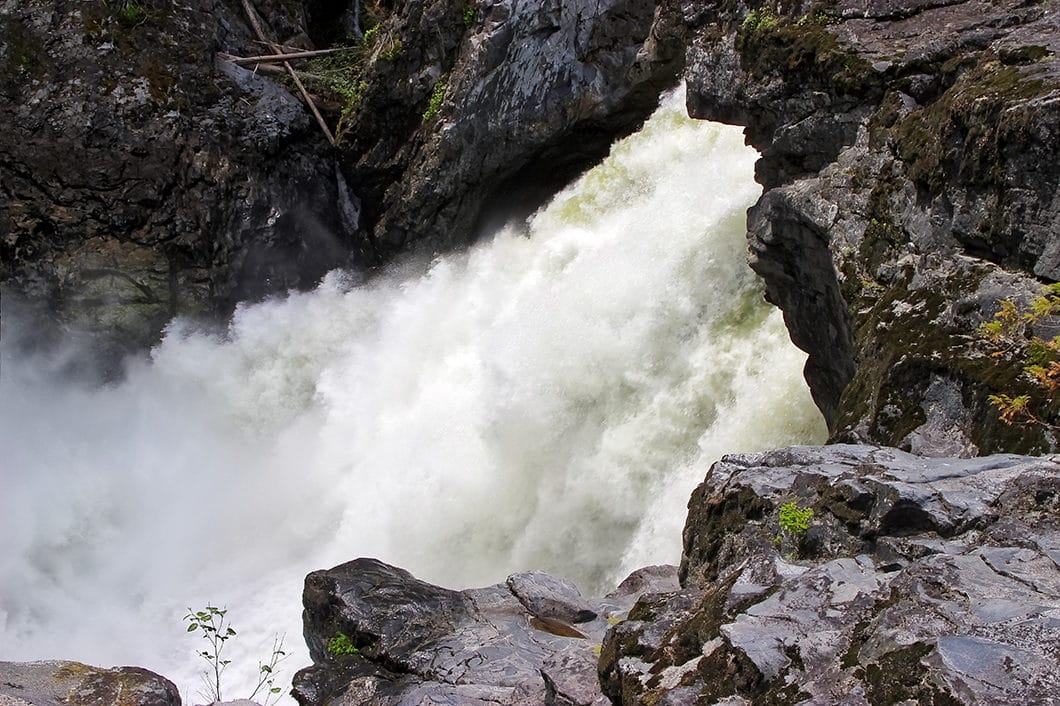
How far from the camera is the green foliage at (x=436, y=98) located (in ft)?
47.4

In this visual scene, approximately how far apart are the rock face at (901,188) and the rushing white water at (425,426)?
1.83 m

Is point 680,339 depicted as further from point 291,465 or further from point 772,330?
point 291,465

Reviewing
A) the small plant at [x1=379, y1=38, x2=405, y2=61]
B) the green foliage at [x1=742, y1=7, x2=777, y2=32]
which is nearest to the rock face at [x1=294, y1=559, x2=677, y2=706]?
the green foliage at [x1=742, y1=7, x2=777, y2=32]

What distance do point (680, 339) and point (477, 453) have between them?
3.01m

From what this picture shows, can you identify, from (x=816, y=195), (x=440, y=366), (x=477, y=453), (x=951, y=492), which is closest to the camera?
(x=951, y=492)

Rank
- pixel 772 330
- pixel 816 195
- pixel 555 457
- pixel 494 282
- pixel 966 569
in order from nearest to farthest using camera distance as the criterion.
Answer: pixel 966 569 → pixel 816 195 → pixel 772 330 → pixel 555 457 → pixel 494 282

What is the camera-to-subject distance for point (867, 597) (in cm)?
336

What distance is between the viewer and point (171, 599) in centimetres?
1126

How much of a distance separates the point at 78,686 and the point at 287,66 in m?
14.3

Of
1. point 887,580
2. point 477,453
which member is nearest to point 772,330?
point 477,453

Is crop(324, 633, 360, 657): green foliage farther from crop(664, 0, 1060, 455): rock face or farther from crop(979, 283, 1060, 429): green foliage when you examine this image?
crop(979, 283, 1060, 429): green foliage

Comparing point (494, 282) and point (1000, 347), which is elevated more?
point (494, 282)

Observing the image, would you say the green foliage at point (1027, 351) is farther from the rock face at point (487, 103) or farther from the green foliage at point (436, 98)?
the green foliage at point (436, 98)

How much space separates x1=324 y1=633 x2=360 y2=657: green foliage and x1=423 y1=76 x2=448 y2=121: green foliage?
10716mm
